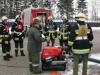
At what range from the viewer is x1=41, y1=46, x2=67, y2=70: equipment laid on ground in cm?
653

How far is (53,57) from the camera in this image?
263 inches

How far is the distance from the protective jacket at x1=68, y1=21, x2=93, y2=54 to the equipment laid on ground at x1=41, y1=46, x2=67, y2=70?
4.23 feet

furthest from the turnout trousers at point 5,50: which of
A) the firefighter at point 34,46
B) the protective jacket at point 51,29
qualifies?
the firefighter at point 34,46

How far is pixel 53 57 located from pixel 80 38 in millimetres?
1615

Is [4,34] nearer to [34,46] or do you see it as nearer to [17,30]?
[17,30]

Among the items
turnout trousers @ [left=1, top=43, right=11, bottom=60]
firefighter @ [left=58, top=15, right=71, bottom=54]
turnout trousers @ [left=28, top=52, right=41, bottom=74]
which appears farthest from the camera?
firefighter @ [left=58, top=15, right=71, bottom=54]

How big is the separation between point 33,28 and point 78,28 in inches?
63.1

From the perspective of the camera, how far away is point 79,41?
17.7 ft

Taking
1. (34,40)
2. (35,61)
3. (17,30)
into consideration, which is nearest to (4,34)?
(17,30)

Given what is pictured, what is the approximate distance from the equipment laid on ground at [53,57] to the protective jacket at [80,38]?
1.29 metres

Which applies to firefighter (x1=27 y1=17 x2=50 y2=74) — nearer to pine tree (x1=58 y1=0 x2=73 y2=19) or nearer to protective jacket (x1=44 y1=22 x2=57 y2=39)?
protective jacket (x1=44 y1=22 x2=57 y2=39)

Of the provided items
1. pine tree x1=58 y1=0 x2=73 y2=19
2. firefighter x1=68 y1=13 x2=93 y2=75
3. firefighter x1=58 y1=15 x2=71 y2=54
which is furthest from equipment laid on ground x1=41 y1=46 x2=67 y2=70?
pine tree x1=58 y1=0 x2=73 y2=19

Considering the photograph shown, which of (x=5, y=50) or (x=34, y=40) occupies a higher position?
(x=34, y=40)

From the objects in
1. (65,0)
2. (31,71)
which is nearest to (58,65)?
(31,71)
